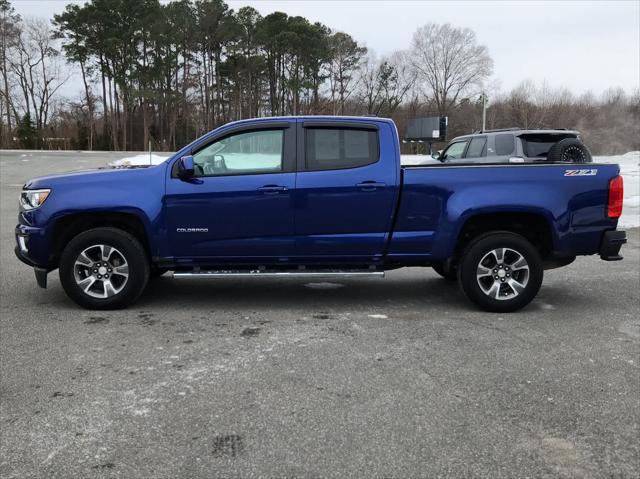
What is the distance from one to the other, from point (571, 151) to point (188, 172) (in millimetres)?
7597

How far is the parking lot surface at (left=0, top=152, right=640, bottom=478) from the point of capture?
296 cm

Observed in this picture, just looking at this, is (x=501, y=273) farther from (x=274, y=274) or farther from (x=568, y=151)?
(x=568, y=151)

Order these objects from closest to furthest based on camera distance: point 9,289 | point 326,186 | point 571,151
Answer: point 326,186 → point 9,289 → point 571,151

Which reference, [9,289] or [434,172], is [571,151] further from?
[9,289]

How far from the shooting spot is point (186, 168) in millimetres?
5473

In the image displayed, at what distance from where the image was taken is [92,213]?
18.5ft

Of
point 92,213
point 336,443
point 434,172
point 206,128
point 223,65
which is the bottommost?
point 336,443

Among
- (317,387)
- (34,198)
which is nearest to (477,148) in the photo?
(34,198)

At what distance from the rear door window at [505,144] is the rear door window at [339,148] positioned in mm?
6317

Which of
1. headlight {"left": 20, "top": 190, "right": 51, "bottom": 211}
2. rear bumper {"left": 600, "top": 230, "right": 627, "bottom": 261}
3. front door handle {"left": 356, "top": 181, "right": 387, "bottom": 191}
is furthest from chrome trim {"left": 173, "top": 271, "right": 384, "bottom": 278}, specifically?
rear bumper {"left": 600, "top": 230, "right": 627, "bottom": 261}

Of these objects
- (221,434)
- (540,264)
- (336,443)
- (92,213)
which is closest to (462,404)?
(336,443)

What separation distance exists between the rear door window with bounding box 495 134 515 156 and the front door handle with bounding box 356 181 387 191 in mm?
6549

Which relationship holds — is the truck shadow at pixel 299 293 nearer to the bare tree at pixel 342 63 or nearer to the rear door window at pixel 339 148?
the rear door window at pixel 339 148

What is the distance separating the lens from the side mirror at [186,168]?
547 cm
